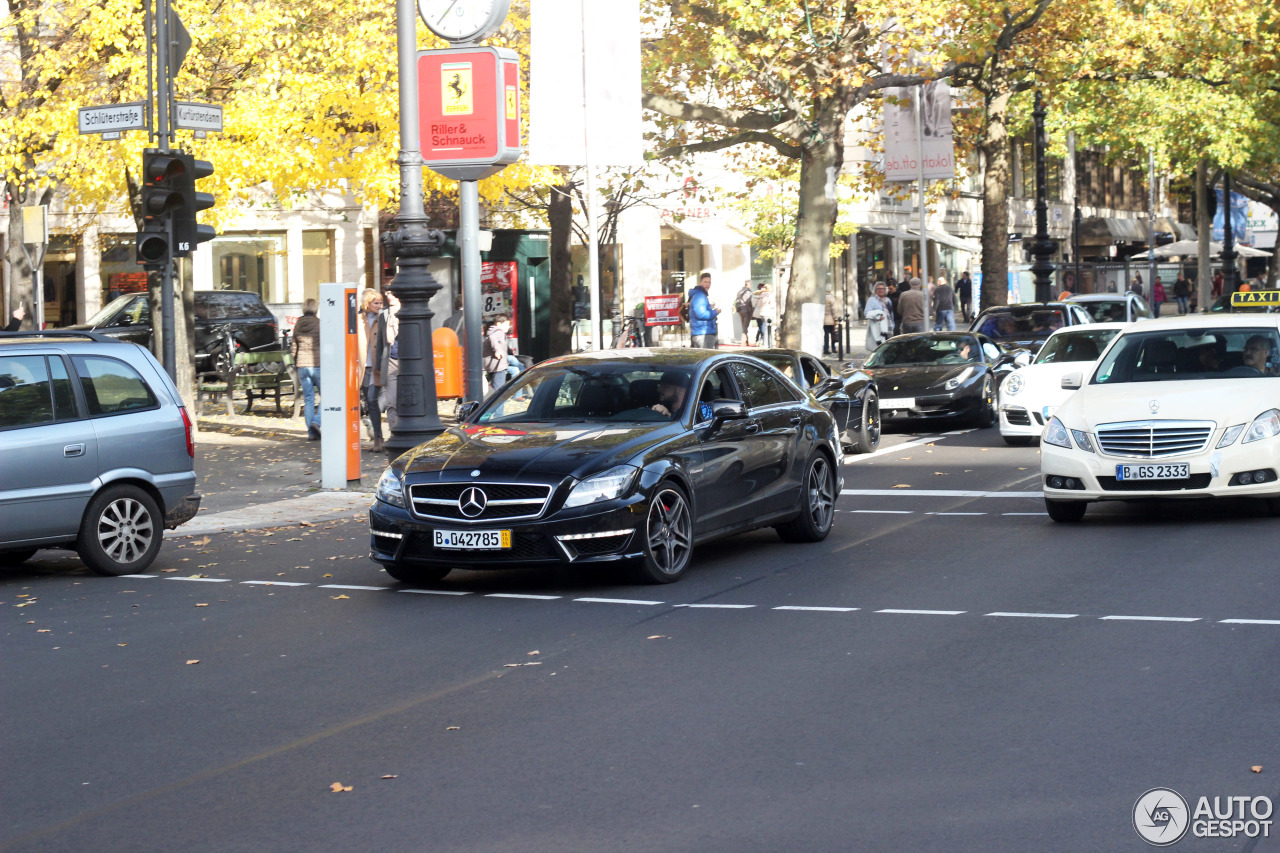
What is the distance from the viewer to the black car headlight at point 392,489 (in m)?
10.6

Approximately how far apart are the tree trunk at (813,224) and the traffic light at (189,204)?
1279cm

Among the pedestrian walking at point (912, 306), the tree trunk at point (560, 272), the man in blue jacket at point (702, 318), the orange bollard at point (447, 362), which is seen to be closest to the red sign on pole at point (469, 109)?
the orange bollard at point (447, 362)

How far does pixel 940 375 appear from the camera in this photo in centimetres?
2264

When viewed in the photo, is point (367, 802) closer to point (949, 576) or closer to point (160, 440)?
point (949, 576)

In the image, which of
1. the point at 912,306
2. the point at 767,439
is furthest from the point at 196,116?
the point at 912,306

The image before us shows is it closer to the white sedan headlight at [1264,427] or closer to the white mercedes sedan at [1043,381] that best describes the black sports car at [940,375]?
the white mercedes sedan at [1043,381]

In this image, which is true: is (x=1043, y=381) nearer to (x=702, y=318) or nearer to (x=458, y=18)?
(x=458, y=18)

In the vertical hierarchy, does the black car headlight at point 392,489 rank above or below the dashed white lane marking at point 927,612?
above

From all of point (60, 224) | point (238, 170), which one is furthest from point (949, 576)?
point (60, 224)

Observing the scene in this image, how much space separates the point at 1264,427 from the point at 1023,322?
15.1 m

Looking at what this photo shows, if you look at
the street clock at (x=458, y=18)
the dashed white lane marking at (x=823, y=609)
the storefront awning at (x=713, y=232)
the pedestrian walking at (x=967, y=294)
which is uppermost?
Result: the street clock at (x=458, y=18)

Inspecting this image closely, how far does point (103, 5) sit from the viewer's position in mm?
25734

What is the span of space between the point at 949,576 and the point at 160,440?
5.51 m

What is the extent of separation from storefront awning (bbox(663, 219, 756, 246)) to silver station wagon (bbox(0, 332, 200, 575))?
3836 centimetres
